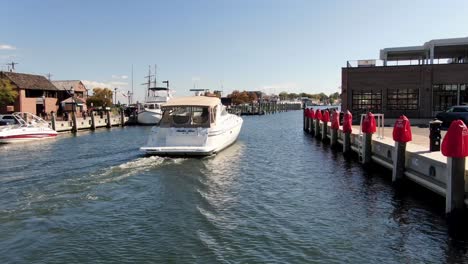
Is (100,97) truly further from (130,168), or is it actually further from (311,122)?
(130,168)

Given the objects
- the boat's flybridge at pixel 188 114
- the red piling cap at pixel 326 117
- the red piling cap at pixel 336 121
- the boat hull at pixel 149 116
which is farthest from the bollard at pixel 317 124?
the boat hull at pixel 149 116

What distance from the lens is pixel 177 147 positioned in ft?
70.2

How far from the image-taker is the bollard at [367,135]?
19328mm

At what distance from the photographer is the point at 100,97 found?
95.1 metres

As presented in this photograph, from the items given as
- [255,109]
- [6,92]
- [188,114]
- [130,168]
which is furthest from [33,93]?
[255,109]

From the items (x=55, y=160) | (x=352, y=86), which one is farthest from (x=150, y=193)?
(x=352, y=86)

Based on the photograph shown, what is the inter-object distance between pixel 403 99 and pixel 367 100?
3329 millimetres

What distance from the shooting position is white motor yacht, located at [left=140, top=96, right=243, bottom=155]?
70.4ft

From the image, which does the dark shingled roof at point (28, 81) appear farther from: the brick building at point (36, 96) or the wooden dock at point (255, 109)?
the wooden dock at point (255, 109)

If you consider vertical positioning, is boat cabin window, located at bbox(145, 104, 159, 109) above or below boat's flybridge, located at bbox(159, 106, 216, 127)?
above

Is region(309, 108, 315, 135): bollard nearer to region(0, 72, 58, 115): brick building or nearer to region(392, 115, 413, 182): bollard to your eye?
region(392, 115, 413, 182): bollard

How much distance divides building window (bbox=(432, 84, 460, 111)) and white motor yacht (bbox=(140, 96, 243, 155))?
2510 cm

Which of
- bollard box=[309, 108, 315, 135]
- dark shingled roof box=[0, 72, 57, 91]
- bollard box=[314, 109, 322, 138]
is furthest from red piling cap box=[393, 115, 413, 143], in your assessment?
dark shingled roof box=[0, 72, 57, 91]

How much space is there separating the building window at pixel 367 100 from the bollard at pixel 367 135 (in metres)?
23.3
